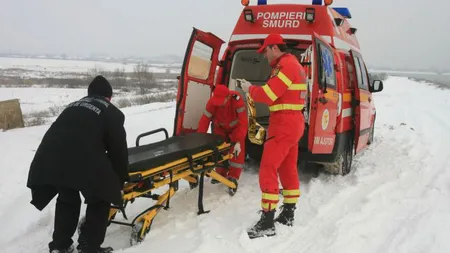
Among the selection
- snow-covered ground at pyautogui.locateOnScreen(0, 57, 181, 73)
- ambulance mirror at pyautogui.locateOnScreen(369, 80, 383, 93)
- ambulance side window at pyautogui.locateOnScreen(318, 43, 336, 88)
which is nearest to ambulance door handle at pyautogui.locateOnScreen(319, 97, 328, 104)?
ambulance side window at pyautogui.locateOnScreen(318, 43, 336, 88)

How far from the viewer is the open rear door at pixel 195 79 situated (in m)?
4.71

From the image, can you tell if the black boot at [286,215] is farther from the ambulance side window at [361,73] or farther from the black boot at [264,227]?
the ambulance side window at [361,73]

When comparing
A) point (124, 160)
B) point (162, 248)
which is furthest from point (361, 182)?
point (124, 160)

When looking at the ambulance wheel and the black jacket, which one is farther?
the ambulance wheel

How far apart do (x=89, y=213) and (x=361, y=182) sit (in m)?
3.49

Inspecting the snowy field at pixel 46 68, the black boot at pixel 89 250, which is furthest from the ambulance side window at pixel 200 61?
the snowy field at pixel 46 68

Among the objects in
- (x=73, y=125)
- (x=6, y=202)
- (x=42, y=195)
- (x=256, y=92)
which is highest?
(x=256, y=92)

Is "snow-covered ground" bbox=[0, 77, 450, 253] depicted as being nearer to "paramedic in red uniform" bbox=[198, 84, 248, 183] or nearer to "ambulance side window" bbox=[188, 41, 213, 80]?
"paramedic in red uniform" bbox=[198, 84, 248, 183]

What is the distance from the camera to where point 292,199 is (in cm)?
366

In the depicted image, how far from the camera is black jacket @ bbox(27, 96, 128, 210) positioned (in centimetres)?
271

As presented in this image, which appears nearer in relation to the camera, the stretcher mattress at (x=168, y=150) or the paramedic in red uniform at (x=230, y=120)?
the stretcher mattress at (x=168, y=150)

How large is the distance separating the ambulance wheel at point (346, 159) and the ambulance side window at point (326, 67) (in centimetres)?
113

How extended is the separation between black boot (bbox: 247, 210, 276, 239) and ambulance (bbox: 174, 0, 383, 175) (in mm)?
945

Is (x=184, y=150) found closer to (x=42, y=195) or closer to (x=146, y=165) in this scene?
(x=146, y=165)
